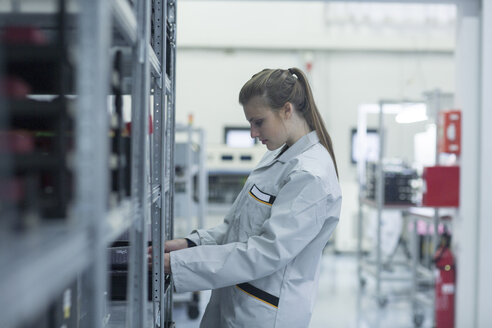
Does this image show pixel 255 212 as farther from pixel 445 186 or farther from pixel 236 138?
pixel 236 138

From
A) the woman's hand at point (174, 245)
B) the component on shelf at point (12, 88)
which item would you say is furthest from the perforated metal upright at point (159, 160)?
the component on shelf at point (12, 88)

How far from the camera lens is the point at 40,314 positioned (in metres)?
0.71

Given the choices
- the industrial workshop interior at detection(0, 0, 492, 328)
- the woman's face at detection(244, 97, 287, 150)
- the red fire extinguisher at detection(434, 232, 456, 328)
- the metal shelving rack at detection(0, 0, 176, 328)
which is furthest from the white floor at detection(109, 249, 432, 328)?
the metal shelving rack at detection(0, 0, 176, 328)

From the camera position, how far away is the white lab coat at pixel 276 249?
124 centimetres

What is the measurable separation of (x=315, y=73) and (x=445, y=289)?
12.0ft

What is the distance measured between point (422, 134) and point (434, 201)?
2.61 m

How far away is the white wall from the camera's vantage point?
19.4ft

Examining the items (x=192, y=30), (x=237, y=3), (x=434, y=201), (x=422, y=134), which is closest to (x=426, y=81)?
(x=422, y=134)

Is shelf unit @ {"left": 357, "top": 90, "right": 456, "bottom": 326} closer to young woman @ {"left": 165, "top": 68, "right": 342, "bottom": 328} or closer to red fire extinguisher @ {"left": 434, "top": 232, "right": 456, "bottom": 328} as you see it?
red fire extinguisher @ {"left": 434, "top": 232, "right": 456, "bottom": 328}

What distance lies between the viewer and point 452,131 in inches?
114

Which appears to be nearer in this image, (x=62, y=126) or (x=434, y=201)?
(x=62, y=126)

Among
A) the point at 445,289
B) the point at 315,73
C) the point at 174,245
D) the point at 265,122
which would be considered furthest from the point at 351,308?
the point at 315,73

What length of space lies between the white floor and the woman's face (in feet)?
5.90

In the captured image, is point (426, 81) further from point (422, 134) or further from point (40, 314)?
point (40, 314)
